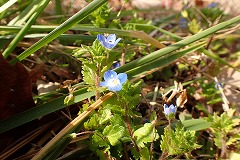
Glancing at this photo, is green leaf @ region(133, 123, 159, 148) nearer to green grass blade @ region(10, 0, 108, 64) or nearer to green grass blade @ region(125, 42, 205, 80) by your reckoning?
green grass blade @ region(125, 42, 205, 80)

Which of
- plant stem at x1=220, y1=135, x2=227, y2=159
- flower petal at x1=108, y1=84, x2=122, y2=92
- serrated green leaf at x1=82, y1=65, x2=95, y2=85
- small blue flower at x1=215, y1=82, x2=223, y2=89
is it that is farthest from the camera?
small blue flower at x1=215, y1=82, x2=223, y2=89

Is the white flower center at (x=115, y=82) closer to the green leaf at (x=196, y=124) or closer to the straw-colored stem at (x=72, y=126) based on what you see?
the straw-colored stem at (x=72, y=126)

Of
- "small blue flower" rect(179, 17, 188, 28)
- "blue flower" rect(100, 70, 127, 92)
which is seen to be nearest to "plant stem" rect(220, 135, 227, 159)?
"blue flower" rect(100, 70, 127, 92)

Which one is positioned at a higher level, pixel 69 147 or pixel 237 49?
pixel 237 49

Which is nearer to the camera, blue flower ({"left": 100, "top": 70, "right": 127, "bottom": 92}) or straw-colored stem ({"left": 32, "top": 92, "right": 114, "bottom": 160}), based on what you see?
blue flower ({"left": 100, "top": 70, "right": 127, "bottom": 92})

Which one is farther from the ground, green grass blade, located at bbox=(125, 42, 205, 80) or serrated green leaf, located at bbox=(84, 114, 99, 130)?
green grass blade, located at bbox=(125, 42, 205, 80)

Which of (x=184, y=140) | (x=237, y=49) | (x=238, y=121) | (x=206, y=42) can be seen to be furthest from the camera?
(x=237, y=49)

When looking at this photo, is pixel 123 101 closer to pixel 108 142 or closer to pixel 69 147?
pixel 108 142

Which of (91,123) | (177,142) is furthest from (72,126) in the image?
(177,142)

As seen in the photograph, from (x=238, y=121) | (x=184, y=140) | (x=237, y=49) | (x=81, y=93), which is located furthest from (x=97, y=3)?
(x=237, y=49)
